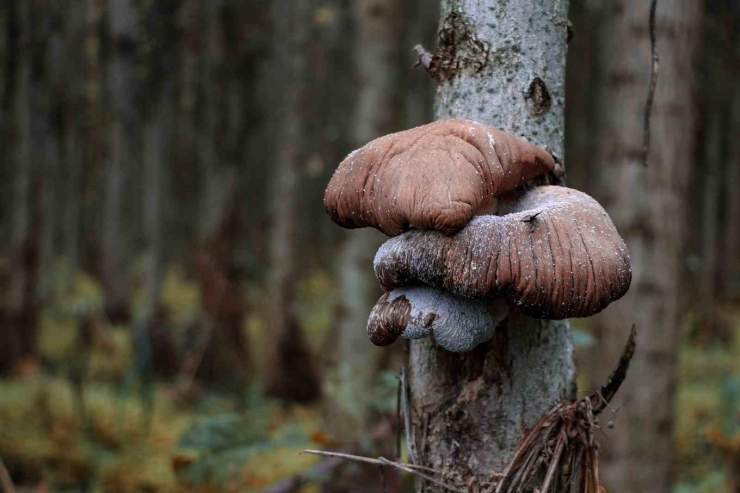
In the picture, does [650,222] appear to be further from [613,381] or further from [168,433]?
Answer: [168,433]

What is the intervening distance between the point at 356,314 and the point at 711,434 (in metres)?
2.99

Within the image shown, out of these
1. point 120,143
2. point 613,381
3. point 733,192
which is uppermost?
point 120,143

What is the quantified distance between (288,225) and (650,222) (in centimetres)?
525

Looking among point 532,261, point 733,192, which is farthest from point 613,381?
point 733,192

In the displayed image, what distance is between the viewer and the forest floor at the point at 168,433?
317 cm

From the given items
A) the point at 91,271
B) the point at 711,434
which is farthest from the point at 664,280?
the point at 91,271

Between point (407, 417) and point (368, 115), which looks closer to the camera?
point (407, 417)

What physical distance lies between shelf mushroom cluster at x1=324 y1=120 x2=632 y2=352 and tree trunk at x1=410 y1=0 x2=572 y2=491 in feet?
0.47

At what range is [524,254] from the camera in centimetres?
131

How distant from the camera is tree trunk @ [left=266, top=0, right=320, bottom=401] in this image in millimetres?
8047

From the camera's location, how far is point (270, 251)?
31.2 ft

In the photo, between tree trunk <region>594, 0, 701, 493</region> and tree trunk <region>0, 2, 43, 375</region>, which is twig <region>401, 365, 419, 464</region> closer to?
tree trunk <region>594, 0, 701, 493</region>

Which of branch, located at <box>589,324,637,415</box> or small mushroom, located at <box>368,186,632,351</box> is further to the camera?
branch, located at <box>589,324,637,415</box>

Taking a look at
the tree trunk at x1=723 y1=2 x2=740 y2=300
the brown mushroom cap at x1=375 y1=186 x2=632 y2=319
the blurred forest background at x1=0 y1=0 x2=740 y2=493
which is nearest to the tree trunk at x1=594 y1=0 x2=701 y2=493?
the blurred forest background at x1=0 y1=0 x2=740 y2=493
